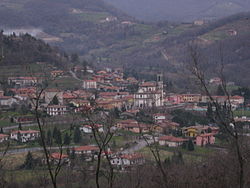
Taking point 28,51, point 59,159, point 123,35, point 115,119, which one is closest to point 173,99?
point 28,51

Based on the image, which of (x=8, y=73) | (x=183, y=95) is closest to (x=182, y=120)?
(x=183, y=95)

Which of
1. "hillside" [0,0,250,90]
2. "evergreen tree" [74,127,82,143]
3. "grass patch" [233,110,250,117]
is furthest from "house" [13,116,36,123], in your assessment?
"hillside" [0,0,250,90]

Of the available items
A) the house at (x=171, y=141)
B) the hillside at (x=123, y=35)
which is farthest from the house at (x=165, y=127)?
the hillside at (x=123, y=35)

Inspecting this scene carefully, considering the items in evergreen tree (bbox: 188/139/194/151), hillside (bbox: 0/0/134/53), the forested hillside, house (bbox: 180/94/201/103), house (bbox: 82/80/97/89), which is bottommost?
evergreen tree (bbox: 188/139/194/151)

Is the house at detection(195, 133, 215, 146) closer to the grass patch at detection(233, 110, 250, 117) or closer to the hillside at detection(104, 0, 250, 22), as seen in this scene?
the grass patch at detection(233, 110, 250, 117)

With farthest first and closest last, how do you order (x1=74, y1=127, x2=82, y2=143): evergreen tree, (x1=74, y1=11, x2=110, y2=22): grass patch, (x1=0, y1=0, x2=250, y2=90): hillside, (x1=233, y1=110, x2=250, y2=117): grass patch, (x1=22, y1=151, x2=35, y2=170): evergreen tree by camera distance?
(x1=74, y1=11, x2=110, y2=22): grass patch < (x1=0, y1=0, x2=250, y2=90): hillside < (x1=233, y1=110, x2=250, y2=117): grass patch < (x1=74, y1=127, x2=82, y2=143): evergreen tree < (x1=22, y1=151, x2=35, y2=170): evergreen tree

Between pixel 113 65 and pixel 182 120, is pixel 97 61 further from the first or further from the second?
pixel 182 120

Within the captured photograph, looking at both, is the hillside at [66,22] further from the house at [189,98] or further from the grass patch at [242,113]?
the grass patch at [242,113]
